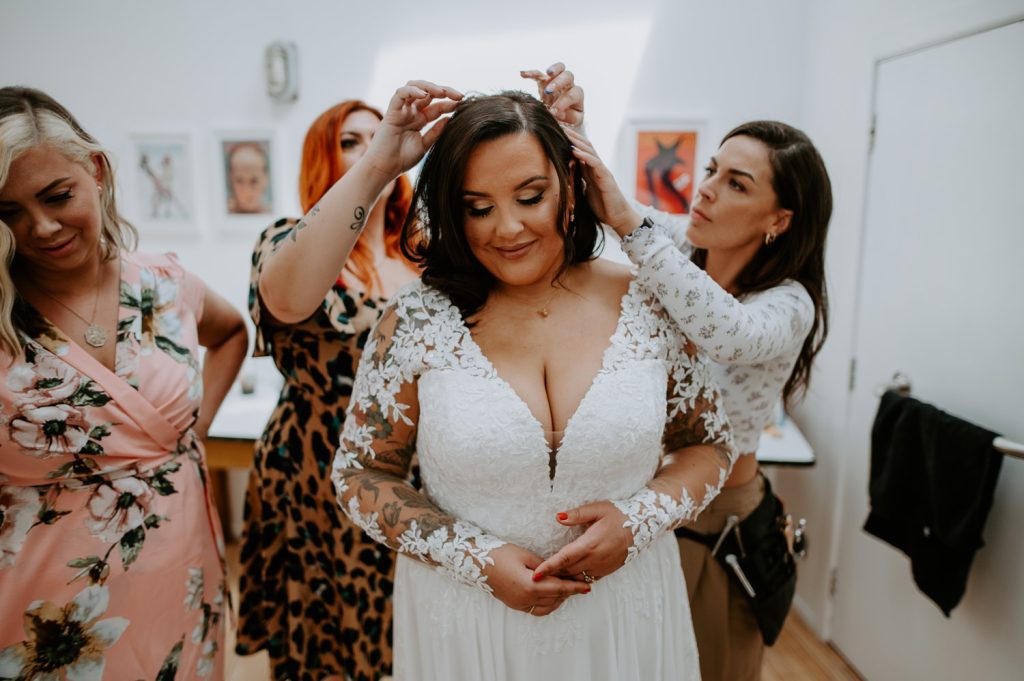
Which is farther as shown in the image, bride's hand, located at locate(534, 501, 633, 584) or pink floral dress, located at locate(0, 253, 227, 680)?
pink floral dress, located at locate(0, 253, 227, 680)

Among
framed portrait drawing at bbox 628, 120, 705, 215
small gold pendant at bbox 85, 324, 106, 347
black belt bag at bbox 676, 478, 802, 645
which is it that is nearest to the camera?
small gold pendant at bbox 85, 324, 106, 347

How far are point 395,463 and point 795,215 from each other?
1.04 m

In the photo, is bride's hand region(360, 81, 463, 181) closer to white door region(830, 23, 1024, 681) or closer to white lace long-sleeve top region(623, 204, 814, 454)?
white lace long-sleeve top region(623, 204, 814, 454)

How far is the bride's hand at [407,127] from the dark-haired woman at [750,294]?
0.23m

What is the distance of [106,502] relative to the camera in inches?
45.9

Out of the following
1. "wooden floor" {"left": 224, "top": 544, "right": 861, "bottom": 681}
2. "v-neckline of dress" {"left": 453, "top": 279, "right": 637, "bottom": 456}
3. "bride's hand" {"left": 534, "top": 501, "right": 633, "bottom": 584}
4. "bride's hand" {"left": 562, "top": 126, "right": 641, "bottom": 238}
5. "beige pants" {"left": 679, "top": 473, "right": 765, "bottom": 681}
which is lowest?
"wooden floor" {"left": 224, "top": 544, "right": 861, "bottom": 681}

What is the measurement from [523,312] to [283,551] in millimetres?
1111

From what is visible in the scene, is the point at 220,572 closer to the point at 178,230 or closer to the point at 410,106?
the point at 410,106

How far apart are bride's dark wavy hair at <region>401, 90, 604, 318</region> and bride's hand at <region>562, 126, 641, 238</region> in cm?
2

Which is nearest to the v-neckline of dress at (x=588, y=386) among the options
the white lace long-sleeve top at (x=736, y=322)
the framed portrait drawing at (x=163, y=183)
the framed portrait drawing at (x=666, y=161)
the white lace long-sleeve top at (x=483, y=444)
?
the white lace long-sleeve top at (x=483, y=444)

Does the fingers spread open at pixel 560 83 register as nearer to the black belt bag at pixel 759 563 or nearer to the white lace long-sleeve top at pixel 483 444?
the white lace long-sleeve top at pixel 483 444

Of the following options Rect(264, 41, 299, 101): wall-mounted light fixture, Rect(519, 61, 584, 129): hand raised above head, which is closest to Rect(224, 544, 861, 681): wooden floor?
Rect(519, 61, 584, 129): hand raised above head

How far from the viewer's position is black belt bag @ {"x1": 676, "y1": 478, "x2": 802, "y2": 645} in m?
1.42

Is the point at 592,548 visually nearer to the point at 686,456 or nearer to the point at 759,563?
the point at 686,456
